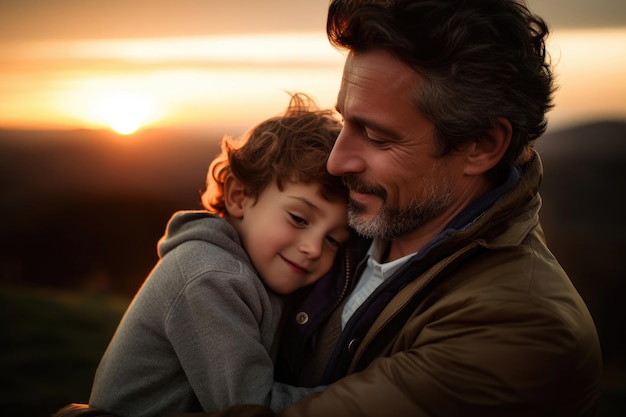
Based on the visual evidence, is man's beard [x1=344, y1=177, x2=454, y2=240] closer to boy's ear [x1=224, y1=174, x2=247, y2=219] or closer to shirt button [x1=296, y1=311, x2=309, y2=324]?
shirt button [x1=296, y1=311, x2=309, y2=324]

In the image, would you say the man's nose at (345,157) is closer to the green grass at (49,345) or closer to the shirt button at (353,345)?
the shirt button at (353,345)

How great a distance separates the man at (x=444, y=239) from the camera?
1.53 m

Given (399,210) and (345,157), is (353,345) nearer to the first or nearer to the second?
(399,210)

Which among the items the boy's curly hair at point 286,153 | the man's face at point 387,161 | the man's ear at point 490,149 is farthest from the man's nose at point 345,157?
the man's ear at point 490,149

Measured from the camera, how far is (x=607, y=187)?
20.2 feet

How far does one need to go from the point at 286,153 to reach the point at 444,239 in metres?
0.73

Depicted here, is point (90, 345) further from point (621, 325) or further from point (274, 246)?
point (621, 325)

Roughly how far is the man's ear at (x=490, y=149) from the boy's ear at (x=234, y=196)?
2.87ft

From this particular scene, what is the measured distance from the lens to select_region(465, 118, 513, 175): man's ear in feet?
6.63

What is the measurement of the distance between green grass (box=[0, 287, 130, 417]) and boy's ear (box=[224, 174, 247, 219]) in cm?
332

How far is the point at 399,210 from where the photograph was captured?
206cm

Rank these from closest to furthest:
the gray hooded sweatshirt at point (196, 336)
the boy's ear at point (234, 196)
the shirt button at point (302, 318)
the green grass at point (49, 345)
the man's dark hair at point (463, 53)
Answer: the gray hooded sweatshirt at point (196, 336), the man's dark hair at point (463, 53), the shirt button at point (302, 318), the boy's ear at point (234, 196), the green grass at point (49, 345)

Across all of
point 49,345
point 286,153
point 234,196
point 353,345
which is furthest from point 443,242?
point 49,345

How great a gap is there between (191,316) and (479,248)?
909 mm
